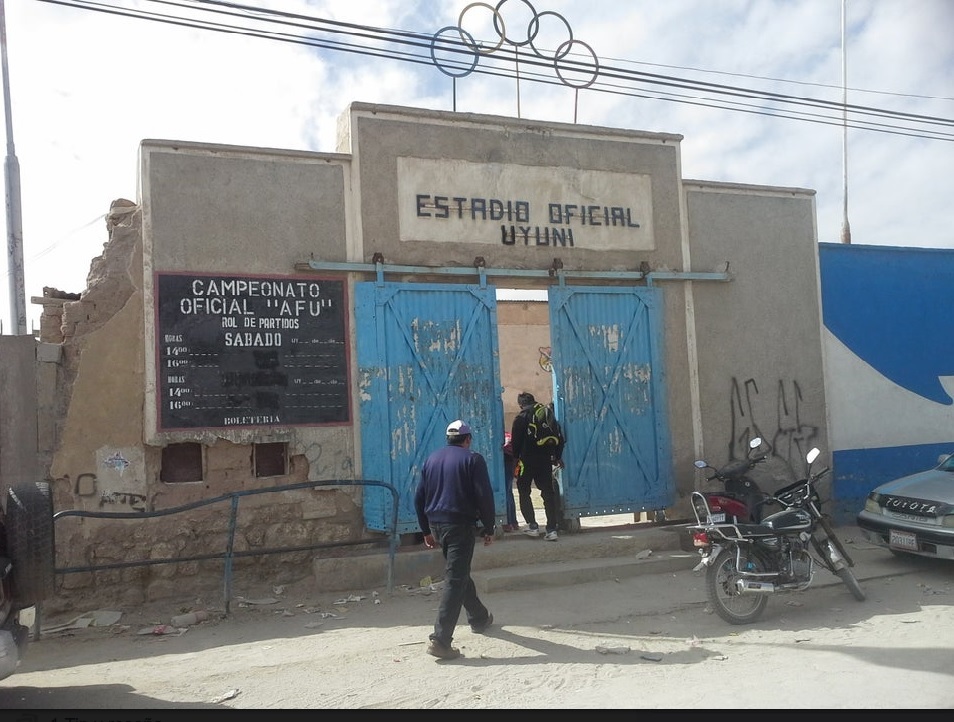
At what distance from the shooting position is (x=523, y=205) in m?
9.44

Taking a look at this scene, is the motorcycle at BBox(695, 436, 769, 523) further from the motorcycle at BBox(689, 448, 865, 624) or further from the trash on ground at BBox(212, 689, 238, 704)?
the trash on ground at BBox(212, 689, 238, 704)

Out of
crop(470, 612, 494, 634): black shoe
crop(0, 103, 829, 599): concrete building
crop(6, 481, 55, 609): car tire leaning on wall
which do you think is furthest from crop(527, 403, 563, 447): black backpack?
crop(6, 481, 55, 609): car tire leaning on wall

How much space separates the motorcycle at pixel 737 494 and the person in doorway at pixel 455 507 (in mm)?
3125

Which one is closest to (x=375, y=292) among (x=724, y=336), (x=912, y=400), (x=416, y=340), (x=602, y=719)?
(x=416, y=340)

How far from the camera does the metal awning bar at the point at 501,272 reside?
28.0 feet

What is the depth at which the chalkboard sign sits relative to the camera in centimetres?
793

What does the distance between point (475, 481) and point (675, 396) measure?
4.37 metres

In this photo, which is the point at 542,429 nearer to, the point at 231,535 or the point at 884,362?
the point at 231,535

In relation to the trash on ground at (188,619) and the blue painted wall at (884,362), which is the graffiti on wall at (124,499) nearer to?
the trash on ground at (188,619)

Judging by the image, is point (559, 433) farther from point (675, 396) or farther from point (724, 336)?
point (724, 336)

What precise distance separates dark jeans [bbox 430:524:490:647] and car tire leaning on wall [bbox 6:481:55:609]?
2.49 meters

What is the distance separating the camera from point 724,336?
10.2m

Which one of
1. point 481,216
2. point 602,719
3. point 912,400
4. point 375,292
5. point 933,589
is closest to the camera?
point 602,719

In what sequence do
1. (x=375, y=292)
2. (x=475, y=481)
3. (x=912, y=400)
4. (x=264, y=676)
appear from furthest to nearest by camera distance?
(x=912, y=400)
(x=375, y=292)
(x=475, y=481)
(x=264, y=676)
